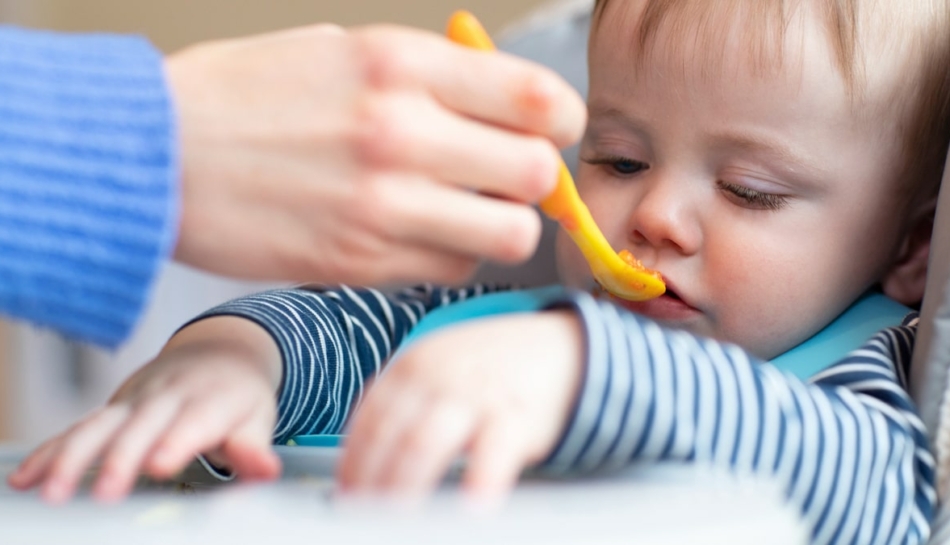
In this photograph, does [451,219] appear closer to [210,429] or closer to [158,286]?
[210,429]

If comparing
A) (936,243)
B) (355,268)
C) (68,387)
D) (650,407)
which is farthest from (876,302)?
(68,387)

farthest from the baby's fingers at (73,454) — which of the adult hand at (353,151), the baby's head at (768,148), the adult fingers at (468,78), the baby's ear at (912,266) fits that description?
the baby's ear at (912,266)

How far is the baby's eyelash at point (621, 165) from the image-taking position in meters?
0.79

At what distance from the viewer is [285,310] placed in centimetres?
75

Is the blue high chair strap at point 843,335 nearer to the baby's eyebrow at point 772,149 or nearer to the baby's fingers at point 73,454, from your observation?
the baby's eyebrow at point 772,149

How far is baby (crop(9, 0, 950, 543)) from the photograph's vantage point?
0.45 metres

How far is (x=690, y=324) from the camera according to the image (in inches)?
29.9

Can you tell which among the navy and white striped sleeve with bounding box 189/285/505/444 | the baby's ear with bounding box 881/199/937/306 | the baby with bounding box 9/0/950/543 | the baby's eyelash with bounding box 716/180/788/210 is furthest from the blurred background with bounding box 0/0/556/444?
the baby's ear with bounding box 881/199/937/306

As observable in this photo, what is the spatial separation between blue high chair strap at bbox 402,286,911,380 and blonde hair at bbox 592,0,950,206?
3.8 inches

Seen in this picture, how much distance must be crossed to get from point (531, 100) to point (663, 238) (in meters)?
0.33

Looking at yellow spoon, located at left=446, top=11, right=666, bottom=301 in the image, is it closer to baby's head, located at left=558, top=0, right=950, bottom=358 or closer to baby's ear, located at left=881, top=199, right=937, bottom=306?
baby's head, located at left=558, top=0, right=950, bottom=358

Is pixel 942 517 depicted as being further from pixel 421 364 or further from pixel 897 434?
pixel 421 364

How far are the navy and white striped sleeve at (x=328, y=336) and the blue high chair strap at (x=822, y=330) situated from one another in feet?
0.10

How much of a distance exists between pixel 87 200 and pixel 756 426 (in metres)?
0.32
